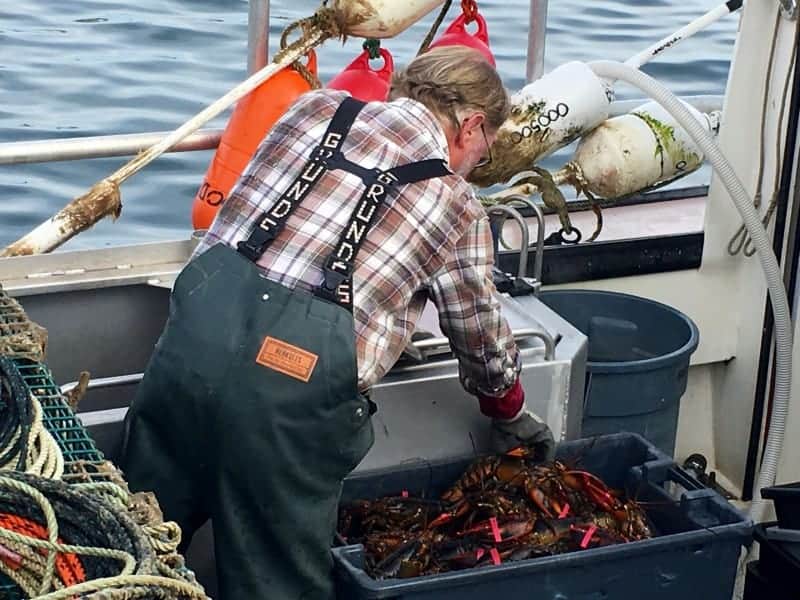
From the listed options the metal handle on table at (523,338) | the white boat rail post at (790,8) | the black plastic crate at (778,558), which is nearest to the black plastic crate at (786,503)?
Answer: the black plastic crate at (778,558)

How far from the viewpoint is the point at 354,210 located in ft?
9.65

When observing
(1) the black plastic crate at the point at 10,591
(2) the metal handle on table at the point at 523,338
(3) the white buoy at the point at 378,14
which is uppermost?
(3) the white buoy at the point at 378,14

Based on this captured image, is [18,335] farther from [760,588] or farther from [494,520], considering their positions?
[760,588]

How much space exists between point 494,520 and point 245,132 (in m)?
1.32

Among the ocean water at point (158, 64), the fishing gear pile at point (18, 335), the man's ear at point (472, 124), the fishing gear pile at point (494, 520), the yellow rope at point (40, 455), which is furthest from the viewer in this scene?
the ocean water at point (158, 64)

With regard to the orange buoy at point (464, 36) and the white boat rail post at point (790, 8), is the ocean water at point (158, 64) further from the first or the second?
the white boat rail post at point (790, 8)

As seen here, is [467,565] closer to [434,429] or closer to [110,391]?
[434,429]

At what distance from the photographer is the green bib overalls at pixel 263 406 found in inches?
114

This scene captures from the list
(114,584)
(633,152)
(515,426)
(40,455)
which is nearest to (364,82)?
(633,152)

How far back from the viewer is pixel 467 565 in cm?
328

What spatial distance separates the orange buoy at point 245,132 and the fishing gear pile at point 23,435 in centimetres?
165

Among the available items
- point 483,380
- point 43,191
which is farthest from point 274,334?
point 43,191

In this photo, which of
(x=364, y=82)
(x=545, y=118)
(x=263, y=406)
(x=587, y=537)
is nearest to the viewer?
(x=263, y=406)

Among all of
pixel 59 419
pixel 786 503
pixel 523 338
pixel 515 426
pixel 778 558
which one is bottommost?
pixel 778 558
